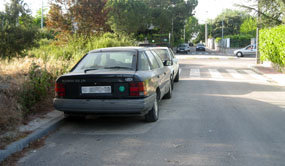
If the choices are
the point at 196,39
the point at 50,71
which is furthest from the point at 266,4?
the point at 196,39

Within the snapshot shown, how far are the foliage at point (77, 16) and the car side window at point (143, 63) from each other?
45.9 feet

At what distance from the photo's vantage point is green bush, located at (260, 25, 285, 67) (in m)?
17.5

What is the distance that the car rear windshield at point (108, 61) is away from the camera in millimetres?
6887

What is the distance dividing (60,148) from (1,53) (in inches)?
348

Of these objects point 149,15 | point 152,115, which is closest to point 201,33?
point 149,15

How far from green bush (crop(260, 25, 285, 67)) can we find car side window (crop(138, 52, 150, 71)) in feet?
38.5

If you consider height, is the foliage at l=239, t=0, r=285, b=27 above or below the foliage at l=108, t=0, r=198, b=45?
below

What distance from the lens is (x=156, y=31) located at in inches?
2525

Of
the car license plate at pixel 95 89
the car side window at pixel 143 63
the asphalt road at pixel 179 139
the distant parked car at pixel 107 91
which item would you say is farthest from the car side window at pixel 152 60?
the car license plate at pixel 95 89

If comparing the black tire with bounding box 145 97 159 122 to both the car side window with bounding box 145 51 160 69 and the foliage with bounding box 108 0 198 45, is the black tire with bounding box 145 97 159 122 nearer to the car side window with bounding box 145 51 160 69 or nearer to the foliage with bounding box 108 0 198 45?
A: the car side window with bounding box 145 51 160 69

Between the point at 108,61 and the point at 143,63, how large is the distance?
73cm

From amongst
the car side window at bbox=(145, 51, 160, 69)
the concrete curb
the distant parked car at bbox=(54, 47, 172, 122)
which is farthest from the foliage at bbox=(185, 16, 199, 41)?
the concrete curb

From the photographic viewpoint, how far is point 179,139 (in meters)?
5.77

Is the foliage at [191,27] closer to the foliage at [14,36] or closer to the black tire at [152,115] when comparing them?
the foliage at [14,36]
